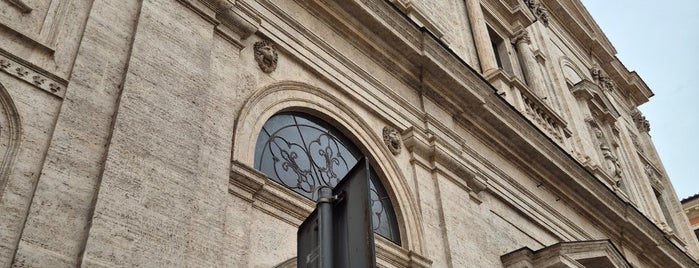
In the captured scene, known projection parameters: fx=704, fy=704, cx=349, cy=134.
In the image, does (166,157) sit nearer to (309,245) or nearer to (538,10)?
(309,245)

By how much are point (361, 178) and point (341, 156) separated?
4977mm

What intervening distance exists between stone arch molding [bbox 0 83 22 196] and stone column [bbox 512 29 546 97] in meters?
10.9

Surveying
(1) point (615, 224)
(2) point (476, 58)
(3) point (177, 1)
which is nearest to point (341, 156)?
(3) point (177, 1)

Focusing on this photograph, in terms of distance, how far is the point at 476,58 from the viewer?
495 inches

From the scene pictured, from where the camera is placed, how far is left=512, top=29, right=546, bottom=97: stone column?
14172mm

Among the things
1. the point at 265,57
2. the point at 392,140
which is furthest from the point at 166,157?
the point at 392,140

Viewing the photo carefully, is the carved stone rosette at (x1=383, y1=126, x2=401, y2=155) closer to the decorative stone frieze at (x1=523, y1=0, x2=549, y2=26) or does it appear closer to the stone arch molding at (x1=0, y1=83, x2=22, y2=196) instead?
the stone arch molding at (x1=0, y1=83, x2=22, y2=196)

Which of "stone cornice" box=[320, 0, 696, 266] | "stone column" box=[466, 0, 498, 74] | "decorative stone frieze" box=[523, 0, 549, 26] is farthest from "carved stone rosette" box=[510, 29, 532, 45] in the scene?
"stone cornice" box=[320, 0, 696, 266]

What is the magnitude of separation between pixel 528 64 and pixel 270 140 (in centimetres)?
904

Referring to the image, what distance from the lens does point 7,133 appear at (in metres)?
4.40

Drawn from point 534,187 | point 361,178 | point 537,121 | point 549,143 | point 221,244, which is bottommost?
point 361,178

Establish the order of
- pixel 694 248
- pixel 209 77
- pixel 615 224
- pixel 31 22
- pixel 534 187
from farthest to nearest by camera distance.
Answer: pixel 694 248, pixel 615 224, pixel 534 187, pixel 209 77, pixel 31 22

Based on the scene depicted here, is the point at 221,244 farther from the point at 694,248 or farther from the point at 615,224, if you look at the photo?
the point at 694,248

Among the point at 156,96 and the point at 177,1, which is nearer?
the point at 156,96
